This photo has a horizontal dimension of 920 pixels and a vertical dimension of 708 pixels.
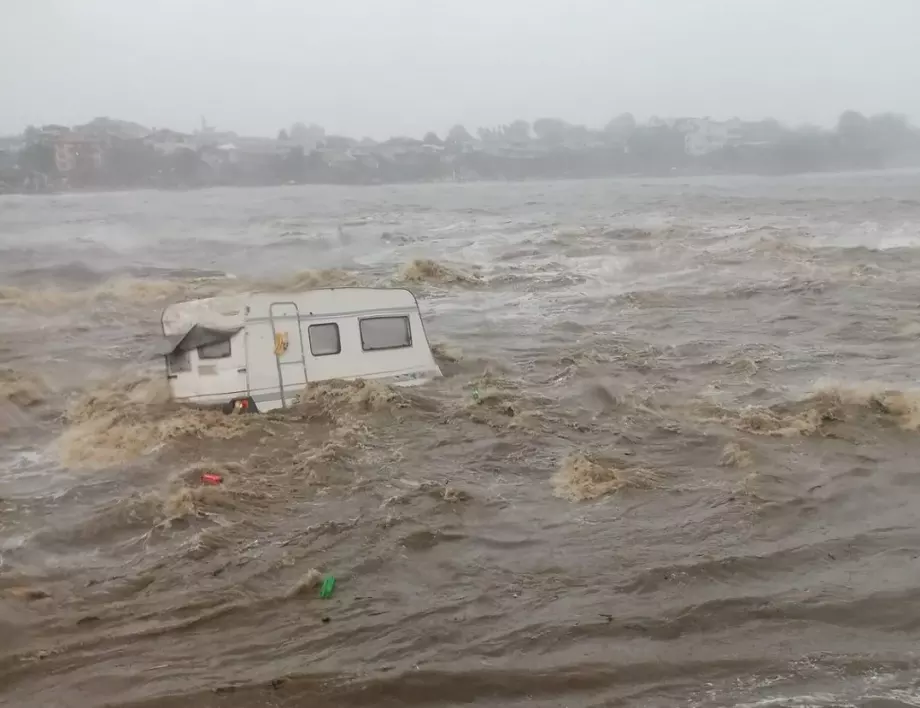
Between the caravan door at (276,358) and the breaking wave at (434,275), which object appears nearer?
the caravan door at (276,358)

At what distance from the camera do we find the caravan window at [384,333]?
14.5 meters

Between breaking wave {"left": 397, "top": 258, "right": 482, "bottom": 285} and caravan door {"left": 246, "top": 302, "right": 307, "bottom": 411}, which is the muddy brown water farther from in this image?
breaking wave {"left": 397, "top": 258, "right": 482, "bottom": 285}

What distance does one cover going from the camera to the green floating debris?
8430 mm

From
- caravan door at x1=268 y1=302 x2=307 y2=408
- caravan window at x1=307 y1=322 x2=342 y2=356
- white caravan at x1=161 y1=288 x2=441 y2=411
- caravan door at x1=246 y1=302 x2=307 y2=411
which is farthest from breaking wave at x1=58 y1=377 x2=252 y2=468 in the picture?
caravan window at x1=307 y1=322 x2=342 y2=356

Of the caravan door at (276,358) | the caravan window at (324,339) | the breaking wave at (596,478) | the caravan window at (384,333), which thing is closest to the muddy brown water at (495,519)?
the breaking wave at (596,478)

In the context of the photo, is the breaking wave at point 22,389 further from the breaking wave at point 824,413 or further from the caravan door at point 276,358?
the breaking wave at point 824,413

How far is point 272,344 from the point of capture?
13531 mm

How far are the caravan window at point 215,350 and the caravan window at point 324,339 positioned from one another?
1.44 meters

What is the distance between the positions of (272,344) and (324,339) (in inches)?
38.7

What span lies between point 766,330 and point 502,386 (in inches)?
346

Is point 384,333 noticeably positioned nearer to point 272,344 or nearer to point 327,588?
point 272,344

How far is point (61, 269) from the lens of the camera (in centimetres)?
3216

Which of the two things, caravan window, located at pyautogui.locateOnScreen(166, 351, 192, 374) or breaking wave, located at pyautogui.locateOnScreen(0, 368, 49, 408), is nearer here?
caravan window, located at pyautogui.locateOnScreen(166, 351, 192, 374)

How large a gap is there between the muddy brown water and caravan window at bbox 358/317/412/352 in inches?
36.1
